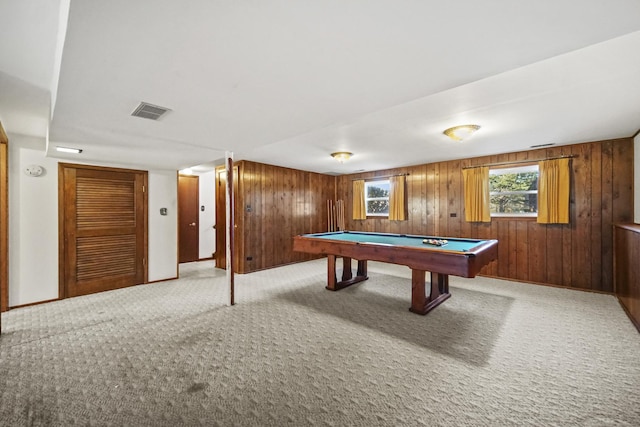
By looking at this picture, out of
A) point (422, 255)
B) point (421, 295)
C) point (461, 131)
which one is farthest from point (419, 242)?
point (461, 131)

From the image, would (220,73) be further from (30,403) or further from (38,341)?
(38,341)

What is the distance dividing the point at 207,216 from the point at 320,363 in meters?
5.72

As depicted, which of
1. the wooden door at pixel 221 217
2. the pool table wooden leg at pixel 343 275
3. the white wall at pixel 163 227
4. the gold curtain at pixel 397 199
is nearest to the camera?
the pool table wooden leg at pixel 343 275

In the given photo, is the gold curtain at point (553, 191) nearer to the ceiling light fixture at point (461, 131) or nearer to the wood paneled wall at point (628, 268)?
the wood paneled wall at point (628, 268)

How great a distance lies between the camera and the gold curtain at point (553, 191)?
413 centimetres

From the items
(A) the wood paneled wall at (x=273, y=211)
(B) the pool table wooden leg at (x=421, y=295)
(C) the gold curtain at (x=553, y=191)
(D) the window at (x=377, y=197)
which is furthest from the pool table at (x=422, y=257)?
(D) the window at (x=377, y=197)

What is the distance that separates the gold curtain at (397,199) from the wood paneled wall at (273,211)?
1851mm

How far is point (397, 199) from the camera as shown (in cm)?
610

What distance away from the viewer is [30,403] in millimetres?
1678

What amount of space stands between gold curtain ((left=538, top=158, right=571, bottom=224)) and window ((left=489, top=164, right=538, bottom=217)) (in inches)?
8.8

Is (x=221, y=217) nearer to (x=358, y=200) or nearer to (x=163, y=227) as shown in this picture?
(x=163, y=227)

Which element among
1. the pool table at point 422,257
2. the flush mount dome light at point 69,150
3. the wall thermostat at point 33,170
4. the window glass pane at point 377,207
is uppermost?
the flush mount dome light at point 69,150

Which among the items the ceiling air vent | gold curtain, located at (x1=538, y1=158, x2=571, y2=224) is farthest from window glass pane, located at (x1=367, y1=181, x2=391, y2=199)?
the ceiling air vent

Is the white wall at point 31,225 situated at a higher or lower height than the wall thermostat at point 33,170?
lower
